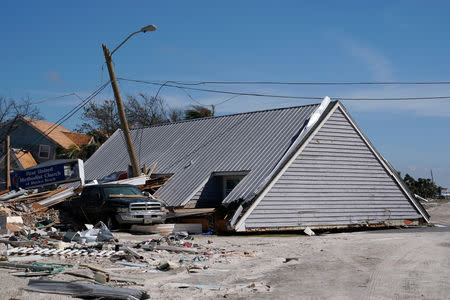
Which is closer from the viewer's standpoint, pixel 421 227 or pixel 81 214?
pixel 81 214

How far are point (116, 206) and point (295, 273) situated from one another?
1099cm

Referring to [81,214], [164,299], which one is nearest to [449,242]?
[164,299]

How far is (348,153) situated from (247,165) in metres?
4.62

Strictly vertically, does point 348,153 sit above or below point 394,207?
above

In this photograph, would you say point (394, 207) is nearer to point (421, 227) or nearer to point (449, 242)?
point (421, 227)

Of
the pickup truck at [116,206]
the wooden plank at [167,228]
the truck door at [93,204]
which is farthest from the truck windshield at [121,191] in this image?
the wooden plank at [167,228]

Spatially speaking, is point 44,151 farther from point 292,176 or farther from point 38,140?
point 292,176

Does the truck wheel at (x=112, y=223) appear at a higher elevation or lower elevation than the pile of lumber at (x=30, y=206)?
lower

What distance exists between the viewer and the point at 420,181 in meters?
59.4

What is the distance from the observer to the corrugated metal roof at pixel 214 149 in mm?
22359

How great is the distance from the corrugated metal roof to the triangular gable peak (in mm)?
882

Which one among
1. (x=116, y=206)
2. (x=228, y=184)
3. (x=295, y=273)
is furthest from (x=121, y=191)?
(x=295, y=273)

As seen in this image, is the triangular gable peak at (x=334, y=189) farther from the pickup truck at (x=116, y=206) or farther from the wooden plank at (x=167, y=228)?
the pickup truck at (x=116, y=206)

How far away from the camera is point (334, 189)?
74.0 feet
